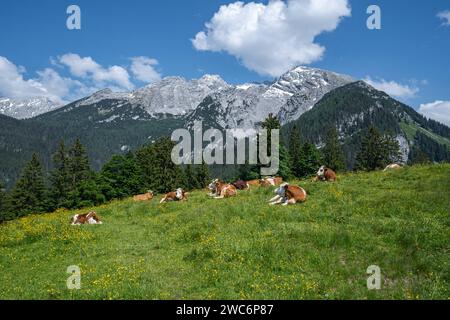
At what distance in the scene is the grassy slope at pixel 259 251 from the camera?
1096cm

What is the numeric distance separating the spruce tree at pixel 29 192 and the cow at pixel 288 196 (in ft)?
203

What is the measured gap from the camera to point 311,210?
1895cm

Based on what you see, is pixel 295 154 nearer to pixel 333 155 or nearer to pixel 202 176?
pixel 333 155

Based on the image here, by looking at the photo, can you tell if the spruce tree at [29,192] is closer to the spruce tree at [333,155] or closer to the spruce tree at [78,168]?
the spruce tree at [78,168]

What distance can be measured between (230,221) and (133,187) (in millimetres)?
57876

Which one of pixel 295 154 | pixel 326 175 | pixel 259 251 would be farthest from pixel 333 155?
pixel 259 251

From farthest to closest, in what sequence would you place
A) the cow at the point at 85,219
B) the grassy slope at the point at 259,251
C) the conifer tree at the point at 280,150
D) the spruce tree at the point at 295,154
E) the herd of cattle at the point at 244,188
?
1. the spruce tree at the point at 295,154
2. the conifer tree at the point at 280,150
3. the cow at the point at 85,219
4. the herd of cattle at the point at 244,188
5. the grassy slope at the point at 259,251

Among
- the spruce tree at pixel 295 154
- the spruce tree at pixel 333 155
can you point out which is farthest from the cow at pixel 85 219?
the spruce tree at pixel 333 155

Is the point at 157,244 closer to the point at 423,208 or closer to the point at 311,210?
the point at 311,210

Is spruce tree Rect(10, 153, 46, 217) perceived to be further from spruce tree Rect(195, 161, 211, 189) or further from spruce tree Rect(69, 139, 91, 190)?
spruce tree Rect(195, 161, 211, 189)

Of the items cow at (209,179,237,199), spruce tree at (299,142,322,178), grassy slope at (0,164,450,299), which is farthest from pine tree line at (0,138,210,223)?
grassy slope at (0,164,450,299)
